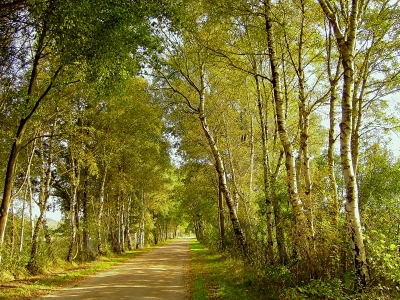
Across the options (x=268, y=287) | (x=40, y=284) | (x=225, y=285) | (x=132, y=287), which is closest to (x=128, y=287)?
(x=132, y=287)

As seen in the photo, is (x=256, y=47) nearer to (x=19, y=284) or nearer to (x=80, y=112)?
(x=80, y=112)

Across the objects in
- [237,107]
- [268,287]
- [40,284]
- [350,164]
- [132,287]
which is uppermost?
[237,107]

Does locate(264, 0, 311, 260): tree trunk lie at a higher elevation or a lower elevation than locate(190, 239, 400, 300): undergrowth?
higher

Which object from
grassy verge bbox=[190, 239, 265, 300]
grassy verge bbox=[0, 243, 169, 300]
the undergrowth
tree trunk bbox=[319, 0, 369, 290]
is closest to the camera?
the undergrowth

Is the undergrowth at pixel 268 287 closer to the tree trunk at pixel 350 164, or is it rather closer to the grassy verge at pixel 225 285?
the grassy verge at pixel 225 285

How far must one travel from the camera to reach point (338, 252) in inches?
258

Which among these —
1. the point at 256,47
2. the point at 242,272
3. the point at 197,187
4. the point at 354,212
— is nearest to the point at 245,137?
the point at 197,187

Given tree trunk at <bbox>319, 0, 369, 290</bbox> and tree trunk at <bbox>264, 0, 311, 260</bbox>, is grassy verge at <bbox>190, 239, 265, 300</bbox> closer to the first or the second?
tree trunk at <bbox>264, 0, 311, 260</bbox>

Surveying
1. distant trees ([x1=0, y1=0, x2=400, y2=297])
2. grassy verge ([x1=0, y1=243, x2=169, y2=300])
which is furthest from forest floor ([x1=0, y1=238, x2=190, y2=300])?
distant trees ([x1=0, y1=0, x2=400, y2=297])

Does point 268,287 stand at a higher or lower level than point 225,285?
higher

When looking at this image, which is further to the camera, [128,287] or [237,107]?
[237,107]

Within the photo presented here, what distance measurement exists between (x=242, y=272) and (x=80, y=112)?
12640mm

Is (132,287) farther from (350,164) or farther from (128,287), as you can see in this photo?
(350,164)

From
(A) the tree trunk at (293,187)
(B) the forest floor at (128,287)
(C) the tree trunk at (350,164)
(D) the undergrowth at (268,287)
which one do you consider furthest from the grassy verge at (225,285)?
(C) the tree trunk at (350,164)
